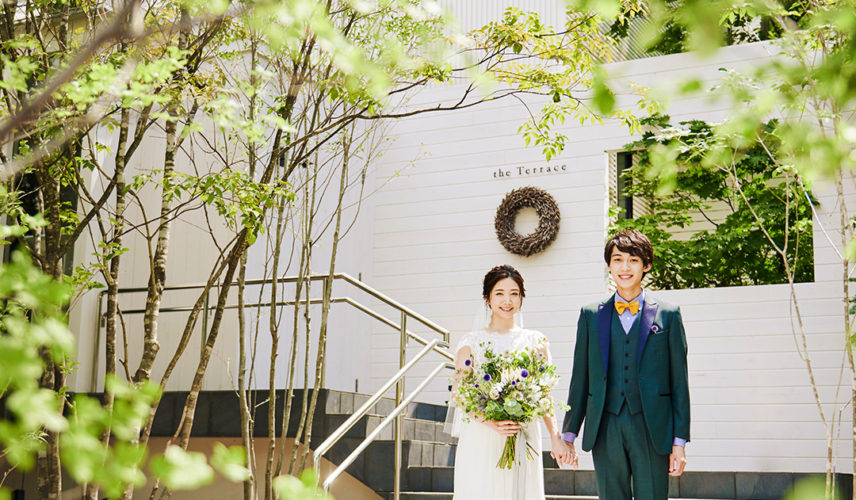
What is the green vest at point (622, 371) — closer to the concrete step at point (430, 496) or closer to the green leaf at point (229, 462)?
the concrete step at point (430, 496)

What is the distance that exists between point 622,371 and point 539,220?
14.3ft

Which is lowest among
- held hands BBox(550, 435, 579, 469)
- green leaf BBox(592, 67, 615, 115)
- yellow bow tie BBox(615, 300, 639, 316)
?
held hands BBox(550, 435, 579, 469)

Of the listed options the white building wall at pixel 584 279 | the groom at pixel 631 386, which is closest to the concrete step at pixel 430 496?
the white building wall at pixel 584 279

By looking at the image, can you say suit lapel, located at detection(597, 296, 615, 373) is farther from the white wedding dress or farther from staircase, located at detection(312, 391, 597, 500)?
staircase, located at detection(312, 391, 597, 500)

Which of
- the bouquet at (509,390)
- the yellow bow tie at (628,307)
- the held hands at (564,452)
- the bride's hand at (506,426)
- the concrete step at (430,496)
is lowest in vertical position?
the concrete step at (430,496)

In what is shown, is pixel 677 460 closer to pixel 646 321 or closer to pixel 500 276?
pixel 646 321

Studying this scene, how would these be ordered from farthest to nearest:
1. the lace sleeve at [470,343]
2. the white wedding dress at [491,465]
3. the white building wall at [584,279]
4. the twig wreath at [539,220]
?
1. the twig wreath at [539,220]
2. the white building wall at [584,279]
3. the lace sleeve at [470,343]
4. the white wedding dress at [491,465]

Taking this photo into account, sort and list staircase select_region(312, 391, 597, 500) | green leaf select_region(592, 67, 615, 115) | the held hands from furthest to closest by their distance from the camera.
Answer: staircase select_region(312, 391, 597, 500), the held hands, green leaf select_region(592, 67, 615, 115)

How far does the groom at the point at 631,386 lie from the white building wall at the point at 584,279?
8.75ft

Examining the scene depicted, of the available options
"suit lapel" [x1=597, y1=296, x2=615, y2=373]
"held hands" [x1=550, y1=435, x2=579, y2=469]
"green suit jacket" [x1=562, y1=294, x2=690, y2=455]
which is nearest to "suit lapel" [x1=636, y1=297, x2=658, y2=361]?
"green suit jacket" [x1=562, y1=294, x2=690, y2=455]

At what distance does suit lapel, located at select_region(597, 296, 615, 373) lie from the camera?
3.71m

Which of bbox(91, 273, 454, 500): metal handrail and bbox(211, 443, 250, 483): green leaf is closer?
bbox(211, 443, 250, 483): green leaf

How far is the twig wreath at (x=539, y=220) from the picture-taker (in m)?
7.87

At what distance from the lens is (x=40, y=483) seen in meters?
4.43
